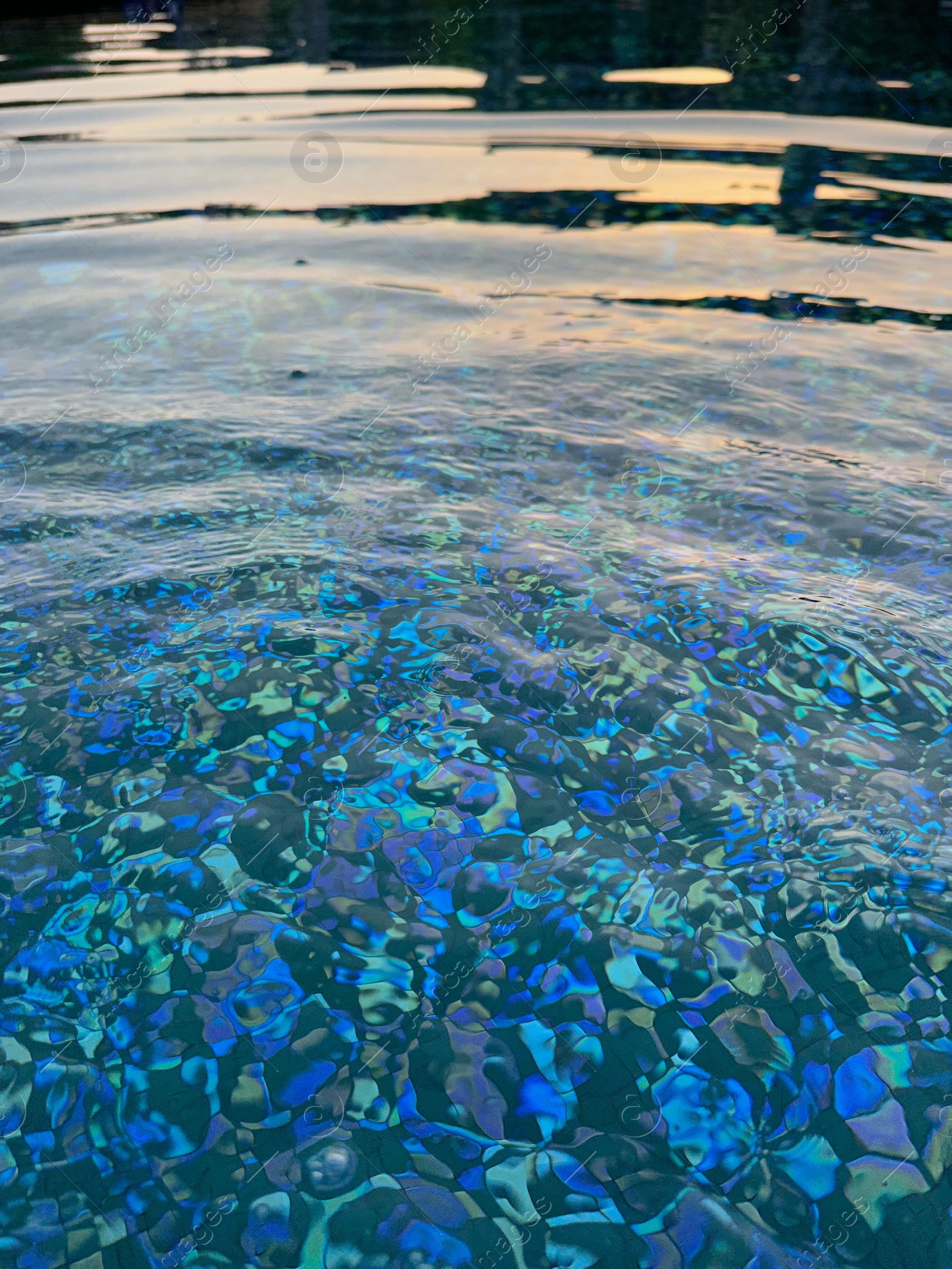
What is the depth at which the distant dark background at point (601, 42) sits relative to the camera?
31.1ft

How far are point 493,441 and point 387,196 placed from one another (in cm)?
382

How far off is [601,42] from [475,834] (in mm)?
13611

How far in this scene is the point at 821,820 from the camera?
2018 mm

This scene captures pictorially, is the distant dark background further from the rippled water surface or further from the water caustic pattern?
the water caustic pattern

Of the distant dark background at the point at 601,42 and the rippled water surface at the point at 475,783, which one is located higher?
the distant dark background at the point at 601,42

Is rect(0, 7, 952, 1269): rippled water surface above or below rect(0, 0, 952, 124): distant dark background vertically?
below

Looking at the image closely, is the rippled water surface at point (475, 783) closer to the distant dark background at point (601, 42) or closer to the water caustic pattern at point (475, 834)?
the water caustic pattern at point (475, 834)

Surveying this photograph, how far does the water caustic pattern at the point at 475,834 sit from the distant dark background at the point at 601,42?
23.8 feet

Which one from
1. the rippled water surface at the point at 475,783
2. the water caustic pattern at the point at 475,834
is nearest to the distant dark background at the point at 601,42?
the rippled water surface at the point at 475,783

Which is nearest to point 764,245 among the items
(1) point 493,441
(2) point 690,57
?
(1) point 493,441

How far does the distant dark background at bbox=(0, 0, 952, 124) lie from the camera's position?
31.1 feet

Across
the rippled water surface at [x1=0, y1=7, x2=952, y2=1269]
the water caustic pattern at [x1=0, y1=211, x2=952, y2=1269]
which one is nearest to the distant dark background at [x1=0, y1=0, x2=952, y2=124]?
the rippled water surface at [x1=0, y1=7, x2=952, y2=1269]

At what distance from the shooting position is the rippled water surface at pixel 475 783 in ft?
4.87

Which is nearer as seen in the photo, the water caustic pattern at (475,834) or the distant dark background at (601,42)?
the water caustic pattern at (475,834)
